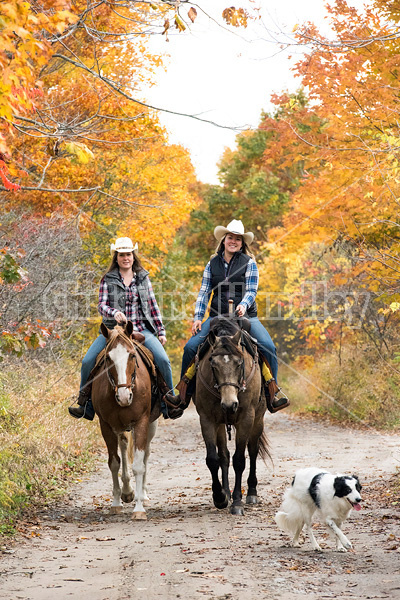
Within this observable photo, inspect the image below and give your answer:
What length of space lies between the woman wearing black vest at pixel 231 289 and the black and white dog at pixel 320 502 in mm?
2816

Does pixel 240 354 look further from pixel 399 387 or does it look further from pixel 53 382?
pixel 399 387

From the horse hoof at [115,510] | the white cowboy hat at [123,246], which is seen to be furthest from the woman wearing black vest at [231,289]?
the horse hoof at [115,510]

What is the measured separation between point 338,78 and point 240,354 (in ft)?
23.6

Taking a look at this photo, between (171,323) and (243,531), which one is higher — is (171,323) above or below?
above

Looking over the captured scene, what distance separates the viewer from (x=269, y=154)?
725 inches

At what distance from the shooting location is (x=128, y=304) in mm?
10258

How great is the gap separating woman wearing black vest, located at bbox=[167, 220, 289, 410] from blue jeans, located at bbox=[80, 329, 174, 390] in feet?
0.70

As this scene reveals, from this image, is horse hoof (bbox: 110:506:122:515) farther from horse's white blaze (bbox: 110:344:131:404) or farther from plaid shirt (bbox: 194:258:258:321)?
plaid shirt (bbox: 194:258:258:321)

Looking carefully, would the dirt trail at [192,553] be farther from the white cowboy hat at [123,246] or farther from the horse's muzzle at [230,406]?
the white cowboy hat at [123,246]

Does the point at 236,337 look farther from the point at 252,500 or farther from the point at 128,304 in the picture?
the point at 252,500

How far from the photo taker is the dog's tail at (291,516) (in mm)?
7113

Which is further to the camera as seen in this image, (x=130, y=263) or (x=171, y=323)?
(x=171, y=323)

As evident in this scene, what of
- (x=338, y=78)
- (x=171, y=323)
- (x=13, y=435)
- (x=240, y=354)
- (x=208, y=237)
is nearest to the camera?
(x=240, y=354)

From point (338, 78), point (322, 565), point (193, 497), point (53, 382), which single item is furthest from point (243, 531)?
point (338, 78)
